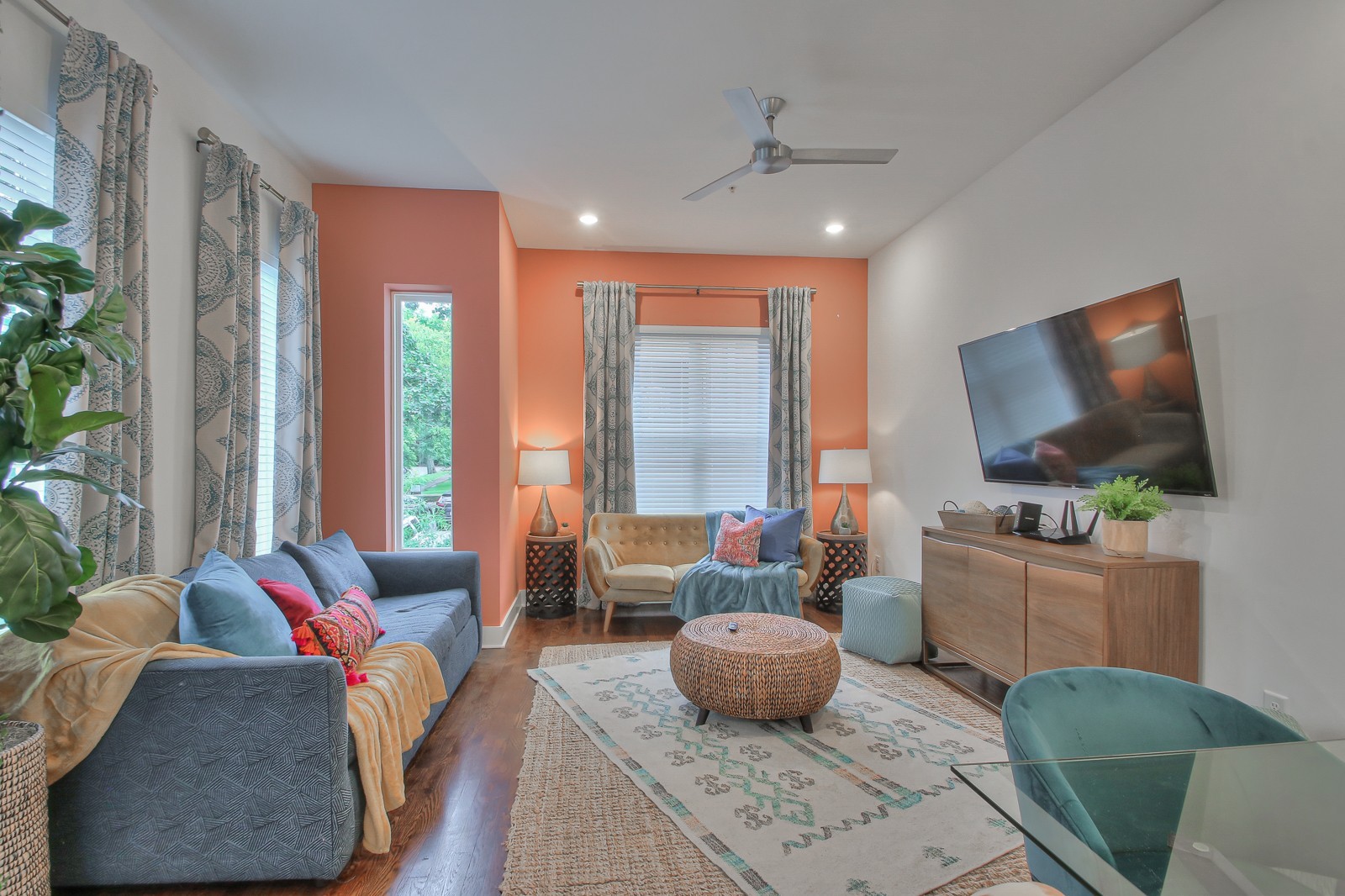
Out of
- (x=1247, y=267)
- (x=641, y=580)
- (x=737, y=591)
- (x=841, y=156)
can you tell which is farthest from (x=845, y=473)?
(x=1247, y=267)

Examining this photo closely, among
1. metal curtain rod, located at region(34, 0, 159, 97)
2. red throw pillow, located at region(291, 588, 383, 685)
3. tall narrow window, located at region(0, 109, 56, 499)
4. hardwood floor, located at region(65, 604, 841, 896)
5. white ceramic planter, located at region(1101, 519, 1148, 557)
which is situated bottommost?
hardwood floor, located at region(65, 604, 841, 896)

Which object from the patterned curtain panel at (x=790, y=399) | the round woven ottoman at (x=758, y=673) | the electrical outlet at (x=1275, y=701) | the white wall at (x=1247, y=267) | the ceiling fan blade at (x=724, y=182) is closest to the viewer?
the white wall at (x=1247, y=267)

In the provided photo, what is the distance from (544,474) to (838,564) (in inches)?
93.2

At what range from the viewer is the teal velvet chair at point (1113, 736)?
1000mm

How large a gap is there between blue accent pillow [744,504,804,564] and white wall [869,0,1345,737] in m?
1.72

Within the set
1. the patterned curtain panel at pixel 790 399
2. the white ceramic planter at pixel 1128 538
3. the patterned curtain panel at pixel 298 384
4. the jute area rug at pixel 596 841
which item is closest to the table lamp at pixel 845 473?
the patterned curtain panel at pixel 790 399

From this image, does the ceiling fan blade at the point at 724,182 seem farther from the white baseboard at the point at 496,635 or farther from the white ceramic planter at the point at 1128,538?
the white baseboard at the point at 496,635

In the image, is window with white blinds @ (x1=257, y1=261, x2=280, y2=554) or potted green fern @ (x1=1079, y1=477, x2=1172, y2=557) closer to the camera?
potted green fern @ (x1=1079, y1=477, x2=1172, y2=557)

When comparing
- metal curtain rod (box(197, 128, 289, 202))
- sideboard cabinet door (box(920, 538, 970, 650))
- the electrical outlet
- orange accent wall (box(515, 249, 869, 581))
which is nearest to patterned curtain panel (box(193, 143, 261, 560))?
metal curtain rod (box(197, 128, 289, 202))

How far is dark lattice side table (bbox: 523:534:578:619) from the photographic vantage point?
485 cm

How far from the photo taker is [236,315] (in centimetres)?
294

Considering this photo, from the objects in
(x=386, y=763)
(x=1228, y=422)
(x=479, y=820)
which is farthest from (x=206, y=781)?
(x=1228, y=422)

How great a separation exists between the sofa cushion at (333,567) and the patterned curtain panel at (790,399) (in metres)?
3.14

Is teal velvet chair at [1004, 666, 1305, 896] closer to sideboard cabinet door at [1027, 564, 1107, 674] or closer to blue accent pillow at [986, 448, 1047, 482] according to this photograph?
sideboard cabinet door at [1027, 564, 1107, 674]
